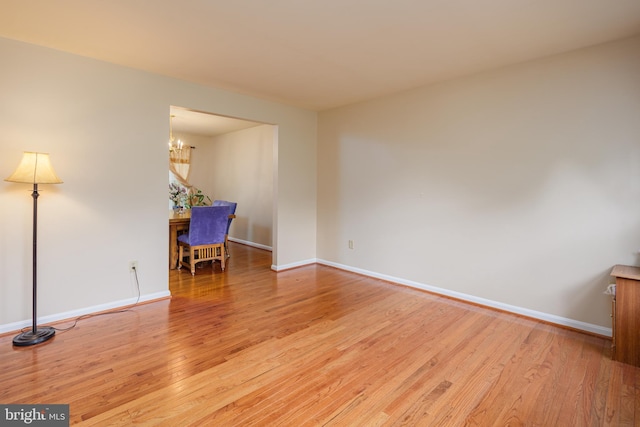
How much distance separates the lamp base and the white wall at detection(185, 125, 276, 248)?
3820 millimetres

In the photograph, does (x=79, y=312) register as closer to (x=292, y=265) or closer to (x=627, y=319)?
(x=292, y=265)

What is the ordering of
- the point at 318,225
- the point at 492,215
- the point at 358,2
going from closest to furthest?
1. the point at 358,2
2. the point at 492,215
3. the point at 318,225

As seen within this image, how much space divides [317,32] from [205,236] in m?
3.21

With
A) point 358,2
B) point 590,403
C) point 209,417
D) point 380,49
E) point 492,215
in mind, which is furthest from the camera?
point 492,215

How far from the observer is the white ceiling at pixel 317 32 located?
82.0 inches

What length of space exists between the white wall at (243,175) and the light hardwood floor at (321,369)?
3228 millimetres

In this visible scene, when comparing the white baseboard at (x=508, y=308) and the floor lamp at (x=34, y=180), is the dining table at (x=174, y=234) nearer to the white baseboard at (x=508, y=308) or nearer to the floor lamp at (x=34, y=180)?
the floor lamp at (x=34, y=180)

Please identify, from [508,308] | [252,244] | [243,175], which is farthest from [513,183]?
[243,175]

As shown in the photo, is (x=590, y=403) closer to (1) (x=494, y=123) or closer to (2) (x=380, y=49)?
(1) (x=494, y=123)

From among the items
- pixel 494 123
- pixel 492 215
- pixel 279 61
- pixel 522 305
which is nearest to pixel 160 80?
pixel 279 61

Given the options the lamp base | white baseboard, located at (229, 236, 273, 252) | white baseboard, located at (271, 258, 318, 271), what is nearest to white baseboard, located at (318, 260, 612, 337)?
white baseboard, located at (271, 258, 318, 271)

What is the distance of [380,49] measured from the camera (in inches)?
107

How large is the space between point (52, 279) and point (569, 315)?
471cm

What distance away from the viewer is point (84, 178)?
2938 millimetres
